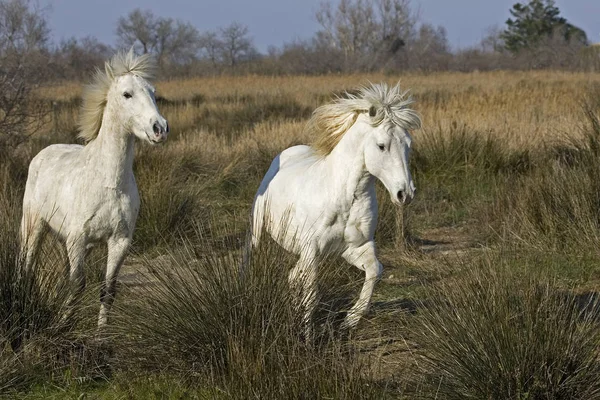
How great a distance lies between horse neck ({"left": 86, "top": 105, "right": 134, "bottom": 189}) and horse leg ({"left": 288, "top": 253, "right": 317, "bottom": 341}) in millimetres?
1276

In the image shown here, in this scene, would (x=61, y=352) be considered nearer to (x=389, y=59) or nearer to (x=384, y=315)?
(x=384, y=315)

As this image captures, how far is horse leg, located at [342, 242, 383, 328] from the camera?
17.7ft

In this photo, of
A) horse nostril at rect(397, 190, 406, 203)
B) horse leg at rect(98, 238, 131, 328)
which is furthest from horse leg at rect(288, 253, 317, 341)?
horse leg at rect(98, 238, 131, 328)

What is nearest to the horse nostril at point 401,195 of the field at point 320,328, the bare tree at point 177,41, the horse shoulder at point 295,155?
the field at point 320,328

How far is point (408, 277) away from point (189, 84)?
26.3 meters

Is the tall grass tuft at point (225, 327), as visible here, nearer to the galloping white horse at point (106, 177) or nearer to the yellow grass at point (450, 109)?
the galloping white horse at point (106, 177)

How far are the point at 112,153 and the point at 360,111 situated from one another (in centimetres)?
159

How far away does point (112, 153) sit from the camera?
580cm

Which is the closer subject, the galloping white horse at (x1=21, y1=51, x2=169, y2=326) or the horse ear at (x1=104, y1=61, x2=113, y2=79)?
the galloping white horse at (x1=21, y1=51, x2=169, y2=326)

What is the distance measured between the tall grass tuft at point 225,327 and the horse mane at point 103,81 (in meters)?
1.35

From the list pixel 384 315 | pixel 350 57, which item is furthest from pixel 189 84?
pixel 384 315

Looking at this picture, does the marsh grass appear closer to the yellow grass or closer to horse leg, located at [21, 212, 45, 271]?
horse leg, located at [21, 212, 45, 271]

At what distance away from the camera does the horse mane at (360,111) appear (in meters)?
5.53

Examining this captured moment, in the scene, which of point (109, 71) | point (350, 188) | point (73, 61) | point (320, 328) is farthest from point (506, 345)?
point (73, 61)
